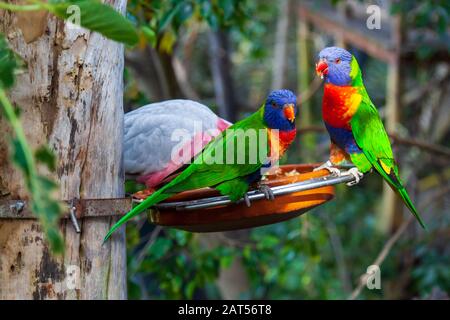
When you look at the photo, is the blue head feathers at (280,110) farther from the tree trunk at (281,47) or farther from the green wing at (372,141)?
the tree trunk at (281,47)

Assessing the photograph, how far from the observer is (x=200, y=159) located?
1530 millimetres

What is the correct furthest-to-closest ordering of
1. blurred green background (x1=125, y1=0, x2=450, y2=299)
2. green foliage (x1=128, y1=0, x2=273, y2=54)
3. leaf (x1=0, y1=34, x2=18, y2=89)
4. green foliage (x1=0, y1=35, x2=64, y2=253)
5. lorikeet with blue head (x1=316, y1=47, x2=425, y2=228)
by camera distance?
blurred green background (x1=125, y1=0, x2=450, y2=299)
green foliage (x1=128, y1=0, x2=273, y2=54)
lorikeet with blue head (x1=316, y1=47, x2=425, y2=228)
leaf (x1=0, y1=34, x2=18, y2=89)
green foliage (x1=0, y1=35, x2=64, y2=253)

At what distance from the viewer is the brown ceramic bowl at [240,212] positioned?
1.49 metres

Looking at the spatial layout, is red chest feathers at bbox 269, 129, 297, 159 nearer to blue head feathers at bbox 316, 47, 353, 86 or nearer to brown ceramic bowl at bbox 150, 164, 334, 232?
brown ceramic bowl at bbox 150, 164, 334, 232

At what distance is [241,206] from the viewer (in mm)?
1496

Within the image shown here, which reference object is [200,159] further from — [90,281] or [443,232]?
[443,232]

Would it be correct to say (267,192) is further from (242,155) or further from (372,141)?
(372,141)

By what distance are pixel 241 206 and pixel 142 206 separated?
249 mm

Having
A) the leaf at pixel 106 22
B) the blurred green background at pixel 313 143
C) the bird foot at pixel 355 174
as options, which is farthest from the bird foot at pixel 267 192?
the blurred green background at pixel 313 143

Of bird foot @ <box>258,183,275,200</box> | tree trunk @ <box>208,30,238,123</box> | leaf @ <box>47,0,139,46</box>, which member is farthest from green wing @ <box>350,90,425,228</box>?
tree trunk @ <box>208,30,238,123</box>

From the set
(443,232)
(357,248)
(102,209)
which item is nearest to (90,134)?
(102,209)

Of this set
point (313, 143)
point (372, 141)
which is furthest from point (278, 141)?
point (313, 143)

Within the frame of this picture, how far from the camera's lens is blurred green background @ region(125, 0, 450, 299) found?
297 cm

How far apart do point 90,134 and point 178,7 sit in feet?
3.57
